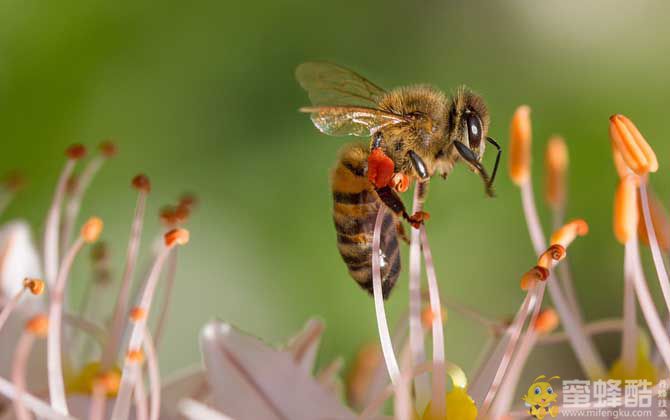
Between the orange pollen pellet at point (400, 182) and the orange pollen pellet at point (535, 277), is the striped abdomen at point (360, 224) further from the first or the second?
the orange pollen pellet at point (535, 277)

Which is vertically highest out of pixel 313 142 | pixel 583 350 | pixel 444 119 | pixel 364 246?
pixel 313 142

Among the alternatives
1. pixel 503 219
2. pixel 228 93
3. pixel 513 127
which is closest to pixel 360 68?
pixel 228 93

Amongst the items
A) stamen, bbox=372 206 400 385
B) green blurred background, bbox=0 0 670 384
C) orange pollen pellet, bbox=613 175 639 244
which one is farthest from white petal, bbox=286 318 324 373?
green blurred background, bbox=0 0 670 384

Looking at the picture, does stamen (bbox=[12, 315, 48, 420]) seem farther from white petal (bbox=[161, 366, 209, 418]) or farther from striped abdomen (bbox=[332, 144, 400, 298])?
striped abdomen (bbox=[332, 144, 400, 298])

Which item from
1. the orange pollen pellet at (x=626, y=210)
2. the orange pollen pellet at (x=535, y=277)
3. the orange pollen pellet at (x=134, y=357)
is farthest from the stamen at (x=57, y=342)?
the orange pollen pellet at (x=626, y=210)

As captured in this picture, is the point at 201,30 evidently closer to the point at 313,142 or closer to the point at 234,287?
the point at 313,142

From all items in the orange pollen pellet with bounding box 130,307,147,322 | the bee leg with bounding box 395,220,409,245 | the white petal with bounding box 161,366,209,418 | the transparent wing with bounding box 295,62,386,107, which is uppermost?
the transparent wing with bounding box 295,62,386,107
